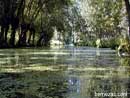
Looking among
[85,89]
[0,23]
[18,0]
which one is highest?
[18,0]

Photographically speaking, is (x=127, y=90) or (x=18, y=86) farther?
(x=18, y=86)

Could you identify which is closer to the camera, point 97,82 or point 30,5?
point 97,82

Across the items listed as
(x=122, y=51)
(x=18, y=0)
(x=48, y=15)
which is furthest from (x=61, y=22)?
(x=122, y=51)

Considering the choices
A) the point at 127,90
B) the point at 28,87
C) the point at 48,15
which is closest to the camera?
the point at 127,90

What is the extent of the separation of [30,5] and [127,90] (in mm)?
50360

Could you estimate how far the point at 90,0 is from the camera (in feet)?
81.8

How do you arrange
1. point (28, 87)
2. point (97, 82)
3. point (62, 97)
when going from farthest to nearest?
point (97, 82), point (28, 87), point (62, 97)

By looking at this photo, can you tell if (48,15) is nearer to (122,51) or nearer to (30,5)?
(30,5)

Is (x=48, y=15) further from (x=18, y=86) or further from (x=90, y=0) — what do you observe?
(x=18, y=86)

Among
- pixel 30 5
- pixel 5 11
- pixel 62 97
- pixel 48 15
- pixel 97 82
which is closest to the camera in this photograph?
pixel 62 97

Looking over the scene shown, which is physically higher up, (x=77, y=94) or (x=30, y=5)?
(x=30, y=5)

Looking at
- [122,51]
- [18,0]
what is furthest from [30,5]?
[122,51]

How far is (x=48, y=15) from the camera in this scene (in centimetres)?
6612

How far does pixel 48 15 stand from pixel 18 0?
13.4 m
